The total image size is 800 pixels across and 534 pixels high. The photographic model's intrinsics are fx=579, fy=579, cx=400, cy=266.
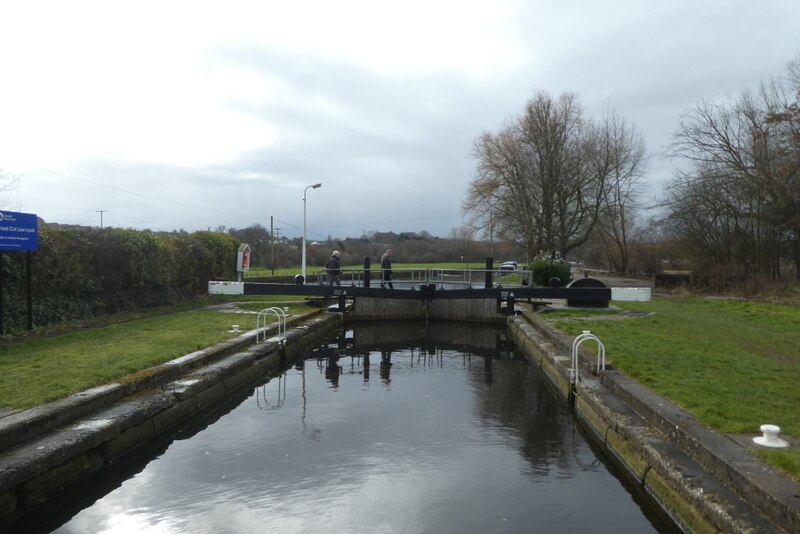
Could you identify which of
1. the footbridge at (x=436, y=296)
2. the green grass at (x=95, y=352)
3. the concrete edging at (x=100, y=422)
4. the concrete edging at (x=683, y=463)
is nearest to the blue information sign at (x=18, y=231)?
the green grass at (x=95, y=352)

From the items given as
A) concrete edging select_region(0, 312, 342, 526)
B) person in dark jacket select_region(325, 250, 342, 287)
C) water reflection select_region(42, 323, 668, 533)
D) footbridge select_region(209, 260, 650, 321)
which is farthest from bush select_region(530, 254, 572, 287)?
concrete edging select_region(0, 312, 342, 526)

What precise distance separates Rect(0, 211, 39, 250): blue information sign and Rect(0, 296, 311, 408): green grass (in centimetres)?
166

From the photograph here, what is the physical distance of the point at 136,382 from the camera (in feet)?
24.1

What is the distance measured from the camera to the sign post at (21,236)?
9.87 meters

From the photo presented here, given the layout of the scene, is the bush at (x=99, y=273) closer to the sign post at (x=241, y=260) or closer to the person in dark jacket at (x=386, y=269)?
the sign post at (x=241, y=260)

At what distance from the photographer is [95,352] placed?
29.4 feet

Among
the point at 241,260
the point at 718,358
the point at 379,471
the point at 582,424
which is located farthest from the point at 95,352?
the point at 241,260

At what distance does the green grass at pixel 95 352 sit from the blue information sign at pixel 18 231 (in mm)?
1657

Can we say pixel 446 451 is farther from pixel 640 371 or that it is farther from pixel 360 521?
pixel 640 371

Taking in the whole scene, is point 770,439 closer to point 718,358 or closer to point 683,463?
point 683,463

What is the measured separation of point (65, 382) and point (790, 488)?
285 inches

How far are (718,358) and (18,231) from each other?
11972 mm

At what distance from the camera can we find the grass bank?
587cm

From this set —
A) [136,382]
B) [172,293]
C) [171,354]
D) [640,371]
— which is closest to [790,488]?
[640,371]
